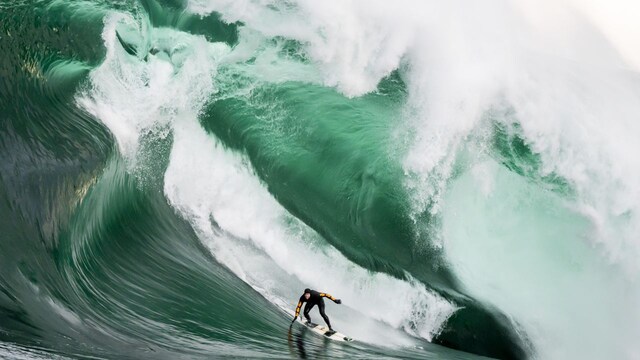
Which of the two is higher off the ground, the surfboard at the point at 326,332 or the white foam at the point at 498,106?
the white foam at the point at 498,106

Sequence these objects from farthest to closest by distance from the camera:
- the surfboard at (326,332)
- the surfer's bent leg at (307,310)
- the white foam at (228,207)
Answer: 1. the white foam at (228,207)
2. the surfer's bent leg at (307,310)
3. the surfboard at (326,332)

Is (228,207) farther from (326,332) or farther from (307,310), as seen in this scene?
(326,332)

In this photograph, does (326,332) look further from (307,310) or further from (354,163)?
(354,163)

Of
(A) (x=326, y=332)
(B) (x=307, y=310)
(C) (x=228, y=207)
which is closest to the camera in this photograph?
(A) (x=326, y=332)

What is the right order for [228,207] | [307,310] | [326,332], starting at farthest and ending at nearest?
[228,207]
[307,310]
[326,332]

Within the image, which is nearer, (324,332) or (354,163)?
(324,332)

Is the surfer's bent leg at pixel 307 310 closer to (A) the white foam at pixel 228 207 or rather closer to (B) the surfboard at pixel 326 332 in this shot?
(B) the surfboard at pixel 326 332

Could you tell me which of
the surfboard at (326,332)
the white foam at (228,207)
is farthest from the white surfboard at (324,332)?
the white foam at (228,207)

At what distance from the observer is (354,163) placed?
1295 cm

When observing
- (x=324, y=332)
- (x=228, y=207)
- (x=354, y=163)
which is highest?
(x=354, y=163)

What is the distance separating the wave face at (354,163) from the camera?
10836mm

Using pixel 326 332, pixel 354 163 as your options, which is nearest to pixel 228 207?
pixel 354 163

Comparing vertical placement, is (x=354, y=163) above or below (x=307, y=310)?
above

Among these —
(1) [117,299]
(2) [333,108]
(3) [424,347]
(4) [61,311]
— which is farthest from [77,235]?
(2) [333,108]
